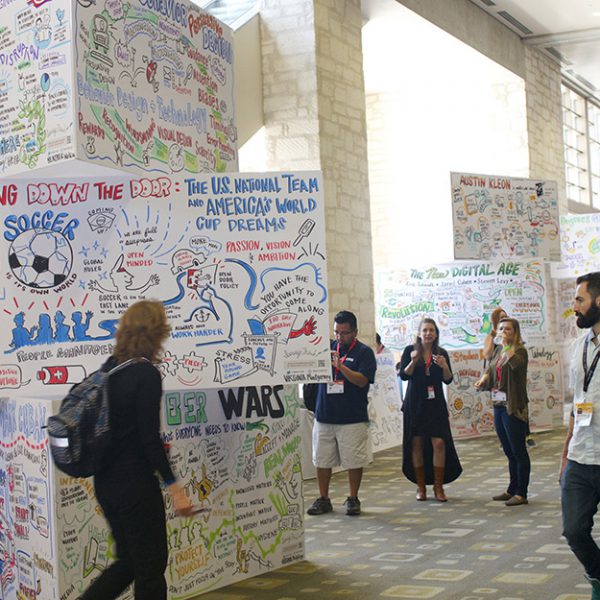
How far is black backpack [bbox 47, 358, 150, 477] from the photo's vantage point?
353cm

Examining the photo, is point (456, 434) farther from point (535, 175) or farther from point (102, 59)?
point (102, 59)

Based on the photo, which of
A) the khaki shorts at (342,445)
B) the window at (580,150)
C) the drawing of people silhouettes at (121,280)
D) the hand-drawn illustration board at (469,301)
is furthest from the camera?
the window at (580,150)

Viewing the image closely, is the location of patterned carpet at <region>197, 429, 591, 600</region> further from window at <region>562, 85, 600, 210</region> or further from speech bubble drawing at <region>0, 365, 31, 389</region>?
window at <region>562, 85, 600, 210</region>

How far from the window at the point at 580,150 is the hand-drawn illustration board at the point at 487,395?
6.78 metres

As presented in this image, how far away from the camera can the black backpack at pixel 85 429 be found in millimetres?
3533

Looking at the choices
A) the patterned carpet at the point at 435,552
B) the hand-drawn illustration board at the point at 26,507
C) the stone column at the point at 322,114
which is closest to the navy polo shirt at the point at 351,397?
the patterned carpet at the point at 435,552

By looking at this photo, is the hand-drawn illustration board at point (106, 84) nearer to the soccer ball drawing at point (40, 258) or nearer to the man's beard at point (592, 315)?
the soccer ball drawing at point (40, 258)

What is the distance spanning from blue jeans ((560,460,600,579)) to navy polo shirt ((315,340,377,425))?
9.78 feet

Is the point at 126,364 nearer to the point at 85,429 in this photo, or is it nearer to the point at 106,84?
the point at 85,429

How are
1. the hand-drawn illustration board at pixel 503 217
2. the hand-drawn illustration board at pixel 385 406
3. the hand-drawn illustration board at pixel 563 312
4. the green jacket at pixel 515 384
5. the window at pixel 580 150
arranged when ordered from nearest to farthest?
the green jacket at pixel 515 384 < the hand-drawn illustration board at pixel 385 406 < the hand-drawn illustration board at pixel 503 217 < the hand-drawn illustration board at pixel 563 312 < the window at pixel 580 150

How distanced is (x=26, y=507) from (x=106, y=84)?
1.87 m

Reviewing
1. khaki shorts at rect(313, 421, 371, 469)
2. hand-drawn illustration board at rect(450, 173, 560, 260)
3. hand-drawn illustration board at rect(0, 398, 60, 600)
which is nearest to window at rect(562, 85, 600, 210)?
hand-drawn illustration board at rect(450, 173, 560, 260)

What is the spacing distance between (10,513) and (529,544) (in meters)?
2.79

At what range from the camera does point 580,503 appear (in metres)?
4.03
